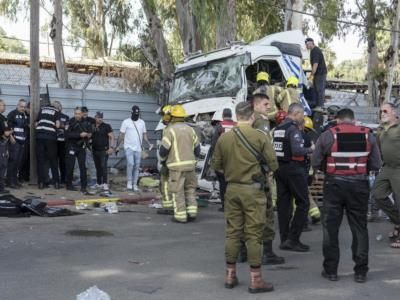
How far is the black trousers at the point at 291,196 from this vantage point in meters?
7.15

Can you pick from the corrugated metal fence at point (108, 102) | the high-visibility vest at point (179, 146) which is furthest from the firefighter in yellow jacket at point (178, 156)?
the corrugated metal fence at point (108, 102)

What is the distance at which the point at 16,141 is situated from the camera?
12.3 m

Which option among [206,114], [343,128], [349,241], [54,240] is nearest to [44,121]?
[206,114]

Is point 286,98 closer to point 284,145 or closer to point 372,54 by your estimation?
point 284,145

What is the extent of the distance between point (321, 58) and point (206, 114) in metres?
3.00

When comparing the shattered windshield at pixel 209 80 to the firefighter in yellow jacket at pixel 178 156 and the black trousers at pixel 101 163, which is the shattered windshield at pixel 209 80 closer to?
the black trousers at pixel 101 163

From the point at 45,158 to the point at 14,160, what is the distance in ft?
2.33

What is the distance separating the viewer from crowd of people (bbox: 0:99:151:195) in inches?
487

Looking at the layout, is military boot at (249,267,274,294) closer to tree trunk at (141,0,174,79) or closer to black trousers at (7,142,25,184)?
black trousers at (7,142,25,184)

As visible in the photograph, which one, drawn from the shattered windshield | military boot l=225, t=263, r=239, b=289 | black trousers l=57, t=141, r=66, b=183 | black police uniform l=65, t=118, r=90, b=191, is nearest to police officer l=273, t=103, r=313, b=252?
military boot l=225, t=263, r=239, b=289

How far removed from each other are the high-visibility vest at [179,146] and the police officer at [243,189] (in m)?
3.71

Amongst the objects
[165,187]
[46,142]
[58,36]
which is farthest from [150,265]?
[58,36]

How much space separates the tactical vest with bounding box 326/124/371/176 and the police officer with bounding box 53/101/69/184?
26.0 ft

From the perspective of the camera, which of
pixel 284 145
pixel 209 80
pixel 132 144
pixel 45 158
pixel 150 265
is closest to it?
pixel 150 265
